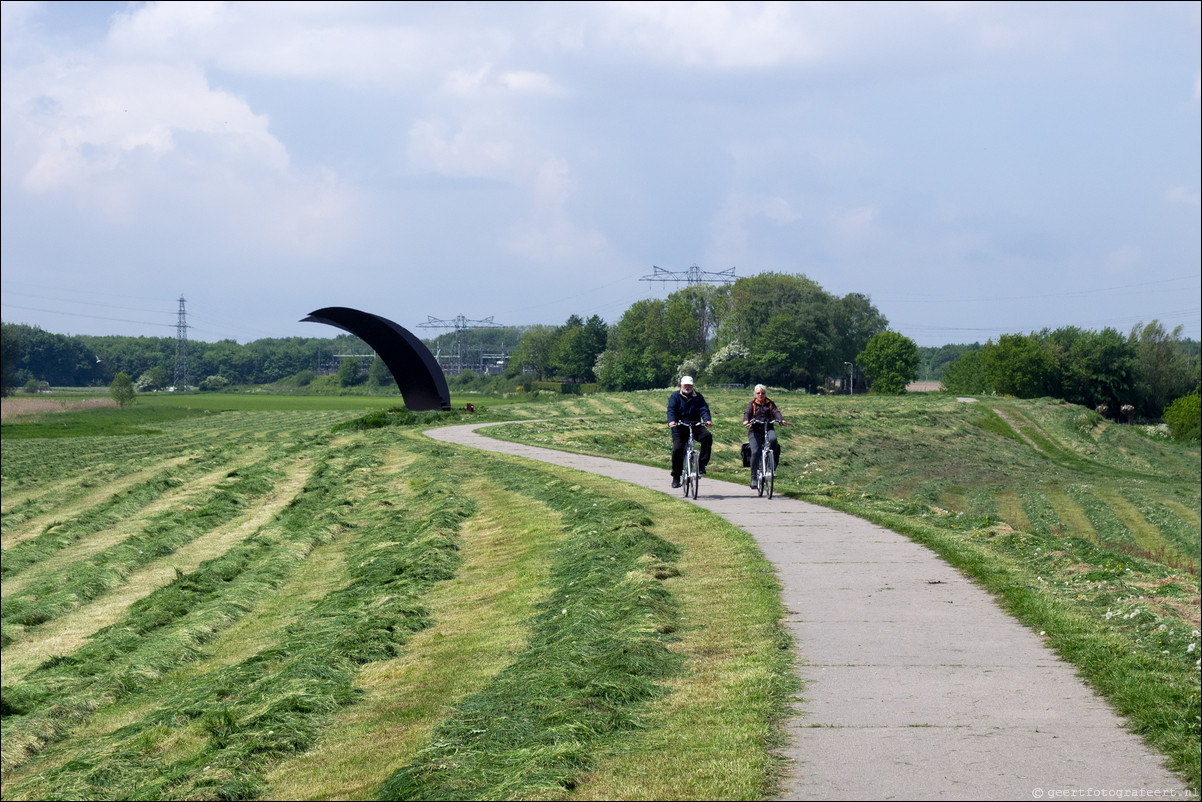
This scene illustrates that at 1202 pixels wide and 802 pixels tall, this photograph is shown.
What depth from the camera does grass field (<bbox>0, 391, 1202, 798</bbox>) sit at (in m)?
6.94

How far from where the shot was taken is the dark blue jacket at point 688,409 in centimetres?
1791

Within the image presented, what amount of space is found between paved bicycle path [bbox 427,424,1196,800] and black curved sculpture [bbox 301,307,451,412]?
36628 mm

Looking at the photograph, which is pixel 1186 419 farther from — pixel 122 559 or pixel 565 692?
pixel 565 692

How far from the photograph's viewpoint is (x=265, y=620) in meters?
15.5

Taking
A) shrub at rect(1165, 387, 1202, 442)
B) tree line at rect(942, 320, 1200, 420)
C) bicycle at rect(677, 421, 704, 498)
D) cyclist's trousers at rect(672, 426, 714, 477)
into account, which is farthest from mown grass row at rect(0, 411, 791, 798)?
tree line at rect(942, 320, 1200, 420)

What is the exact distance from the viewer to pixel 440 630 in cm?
1195

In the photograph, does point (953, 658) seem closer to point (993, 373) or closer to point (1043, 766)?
point (1043, 766)

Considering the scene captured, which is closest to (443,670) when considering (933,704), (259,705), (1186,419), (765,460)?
(259,705)

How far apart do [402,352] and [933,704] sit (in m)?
42.5

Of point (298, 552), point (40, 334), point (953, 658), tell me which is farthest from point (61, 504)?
point (40, 334)

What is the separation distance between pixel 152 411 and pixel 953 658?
2847 inches

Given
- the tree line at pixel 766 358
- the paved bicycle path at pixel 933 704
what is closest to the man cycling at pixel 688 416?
the paved bicycle path at pixel 933 704

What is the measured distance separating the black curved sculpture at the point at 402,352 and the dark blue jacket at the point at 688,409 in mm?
30241

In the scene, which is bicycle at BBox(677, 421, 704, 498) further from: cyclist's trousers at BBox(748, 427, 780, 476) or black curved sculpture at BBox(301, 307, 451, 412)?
black curved sculpture at BBox(301, 307, 451, 412)
